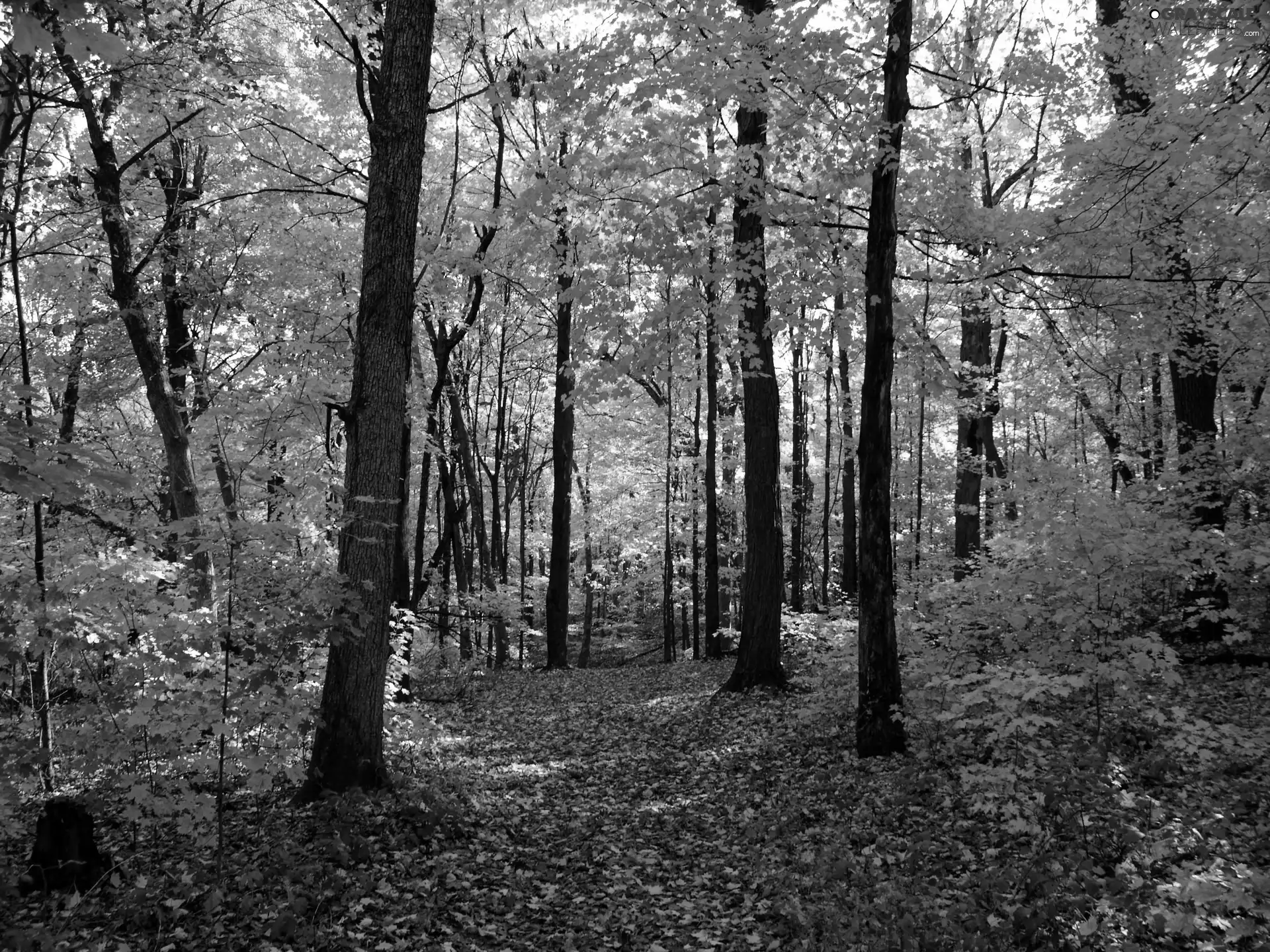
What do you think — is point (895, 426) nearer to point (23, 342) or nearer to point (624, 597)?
point (624, 597)

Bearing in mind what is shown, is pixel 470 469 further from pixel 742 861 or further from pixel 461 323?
pixel 742 861

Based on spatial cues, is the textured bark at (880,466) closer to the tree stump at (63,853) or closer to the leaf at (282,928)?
the leaf at (282,928)

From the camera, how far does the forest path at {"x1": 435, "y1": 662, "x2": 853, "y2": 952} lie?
187 inches

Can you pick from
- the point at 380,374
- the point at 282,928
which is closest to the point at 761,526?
the point at 380,374

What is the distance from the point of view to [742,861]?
18.7 feet

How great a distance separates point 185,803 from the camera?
4.36m

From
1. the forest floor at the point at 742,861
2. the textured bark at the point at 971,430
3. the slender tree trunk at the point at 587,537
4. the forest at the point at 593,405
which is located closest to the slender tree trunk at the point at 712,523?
the forest at the point at 593,405

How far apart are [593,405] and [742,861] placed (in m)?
5.60

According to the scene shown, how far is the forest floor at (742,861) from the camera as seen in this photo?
3904 millimetres

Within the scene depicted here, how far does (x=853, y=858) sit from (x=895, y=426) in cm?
2275

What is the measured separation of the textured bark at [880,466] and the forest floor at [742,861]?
42 cm

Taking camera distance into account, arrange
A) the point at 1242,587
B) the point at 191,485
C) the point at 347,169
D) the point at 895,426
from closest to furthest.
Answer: the point at 347,169 < the point at 191,485 < the point at 1242,587 < the point at 895,426

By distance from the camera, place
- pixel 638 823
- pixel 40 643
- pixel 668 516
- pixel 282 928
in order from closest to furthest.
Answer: pixel 282 928, pixel 40 643, pixel 638 823, pixel 668 516

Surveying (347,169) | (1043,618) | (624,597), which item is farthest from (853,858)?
(624,597)
